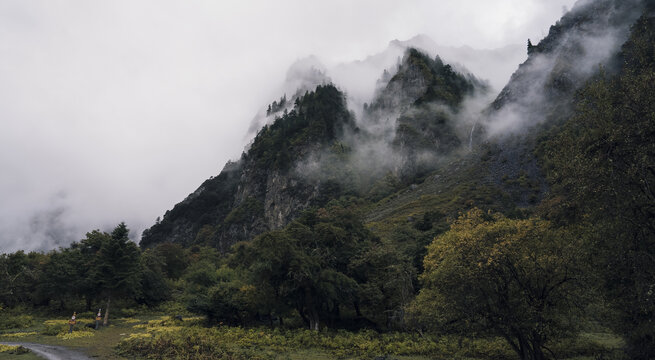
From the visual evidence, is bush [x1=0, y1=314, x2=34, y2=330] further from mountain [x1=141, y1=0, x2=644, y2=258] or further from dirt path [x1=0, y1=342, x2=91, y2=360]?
mountain [x1=141, y1=0, x2=644, y2=258]

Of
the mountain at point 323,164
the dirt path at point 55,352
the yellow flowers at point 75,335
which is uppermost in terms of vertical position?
the mountain at point 323,164

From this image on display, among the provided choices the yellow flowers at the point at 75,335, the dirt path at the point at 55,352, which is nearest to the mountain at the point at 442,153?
the yellow flowers at the point at 75,335

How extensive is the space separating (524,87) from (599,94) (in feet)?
528

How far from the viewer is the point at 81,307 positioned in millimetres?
51000

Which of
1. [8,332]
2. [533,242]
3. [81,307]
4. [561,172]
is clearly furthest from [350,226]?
[81,307]

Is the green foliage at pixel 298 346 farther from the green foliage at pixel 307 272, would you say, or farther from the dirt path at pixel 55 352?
the green foliage at pixel 307 272

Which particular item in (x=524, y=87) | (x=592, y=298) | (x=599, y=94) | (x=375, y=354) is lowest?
(x=375, y=354)

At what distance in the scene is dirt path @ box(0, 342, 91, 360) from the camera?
21.0 meters

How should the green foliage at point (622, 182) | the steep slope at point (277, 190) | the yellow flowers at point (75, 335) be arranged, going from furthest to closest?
the steep slope at point (277, 190) → the yellow flowers at point (75, 335) → the green foliage at point (622, 182)

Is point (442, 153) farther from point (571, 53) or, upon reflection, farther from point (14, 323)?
point (14, 323)

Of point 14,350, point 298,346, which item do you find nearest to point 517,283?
point 298,346

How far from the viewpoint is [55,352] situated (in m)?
22.6

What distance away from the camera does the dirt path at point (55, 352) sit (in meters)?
21.0

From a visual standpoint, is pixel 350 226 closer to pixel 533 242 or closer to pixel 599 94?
pixel 533 242
